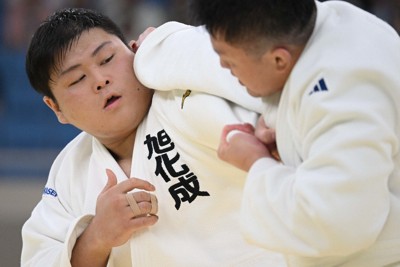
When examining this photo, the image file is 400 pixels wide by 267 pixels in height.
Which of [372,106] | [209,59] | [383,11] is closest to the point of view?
[372,106]

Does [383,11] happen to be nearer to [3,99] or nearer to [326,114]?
[3,99]

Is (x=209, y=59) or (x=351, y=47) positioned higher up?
(x=351, y=47)

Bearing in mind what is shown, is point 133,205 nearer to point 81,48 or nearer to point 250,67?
point 81,48

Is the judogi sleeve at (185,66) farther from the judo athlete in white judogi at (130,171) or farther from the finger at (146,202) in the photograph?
the finger at (146,202)

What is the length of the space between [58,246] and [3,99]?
442cm

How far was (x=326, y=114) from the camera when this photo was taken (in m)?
1.71

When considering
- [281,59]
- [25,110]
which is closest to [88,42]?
[281,59]

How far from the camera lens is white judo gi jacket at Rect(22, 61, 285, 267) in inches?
94.4

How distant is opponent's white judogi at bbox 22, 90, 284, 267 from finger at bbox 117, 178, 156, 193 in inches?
4.0

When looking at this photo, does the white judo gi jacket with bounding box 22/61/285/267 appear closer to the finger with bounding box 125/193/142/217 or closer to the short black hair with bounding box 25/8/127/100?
the finger with bounding box 125/193/142/217

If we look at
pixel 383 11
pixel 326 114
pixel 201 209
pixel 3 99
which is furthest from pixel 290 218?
pixel 3 99

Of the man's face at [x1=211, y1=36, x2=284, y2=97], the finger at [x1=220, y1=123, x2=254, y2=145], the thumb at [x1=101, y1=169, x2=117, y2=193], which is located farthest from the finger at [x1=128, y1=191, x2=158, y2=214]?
the man's face at [x1=211, y1=36, x2=284, y2=97]

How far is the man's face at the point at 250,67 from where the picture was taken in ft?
5.86

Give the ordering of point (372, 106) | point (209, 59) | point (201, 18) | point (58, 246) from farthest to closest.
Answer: point (58, 246) < point (209, 59) < point (201, 18) < point (372, 106)
